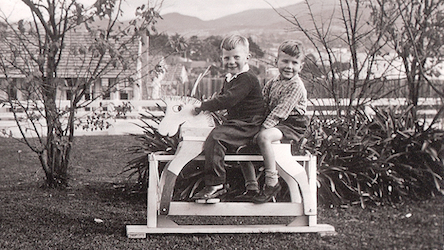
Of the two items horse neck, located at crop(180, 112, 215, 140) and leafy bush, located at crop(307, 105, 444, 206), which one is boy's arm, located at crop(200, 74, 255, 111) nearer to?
horse neck, located at crop(180, 112, 215, 140)

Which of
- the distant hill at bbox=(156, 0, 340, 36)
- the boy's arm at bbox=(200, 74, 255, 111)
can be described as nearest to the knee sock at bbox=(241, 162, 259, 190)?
the boy's arm at bbox=(200, 74, 255, 111)

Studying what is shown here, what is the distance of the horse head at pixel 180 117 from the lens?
13.0 feet

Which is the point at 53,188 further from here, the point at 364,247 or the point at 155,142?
the point at 364,247

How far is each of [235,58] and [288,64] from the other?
41 cm

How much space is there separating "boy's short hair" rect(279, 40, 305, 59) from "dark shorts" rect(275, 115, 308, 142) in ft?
1.64

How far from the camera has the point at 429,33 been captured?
5258 mm

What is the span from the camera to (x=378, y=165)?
513 cm

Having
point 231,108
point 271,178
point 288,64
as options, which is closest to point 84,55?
point 231,108

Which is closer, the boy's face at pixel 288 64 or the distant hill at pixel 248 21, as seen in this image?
the boy's face at pixel 288 64

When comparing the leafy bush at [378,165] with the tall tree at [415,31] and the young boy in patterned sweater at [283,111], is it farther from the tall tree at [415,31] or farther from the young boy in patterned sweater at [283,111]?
the young boy in patterned sweater at [283,111]

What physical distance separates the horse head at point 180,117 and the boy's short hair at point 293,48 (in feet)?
2.56

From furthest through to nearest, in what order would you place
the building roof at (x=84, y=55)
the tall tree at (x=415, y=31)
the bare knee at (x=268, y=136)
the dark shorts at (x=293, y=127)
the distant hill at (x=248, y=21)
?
the distant hill at (x=248, y=21) < the tall tree at (x=415, y=31) < the building roof at (x=84, y=55) < the dark shorts at (x=293, y=127) < the bare knee at (x=268, y=136)

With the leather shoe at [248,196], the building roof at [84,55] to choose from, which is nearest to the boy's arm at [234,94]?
the leather shoe at [248,196]

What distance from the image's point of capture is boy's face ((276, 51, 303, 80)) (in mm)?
3885
